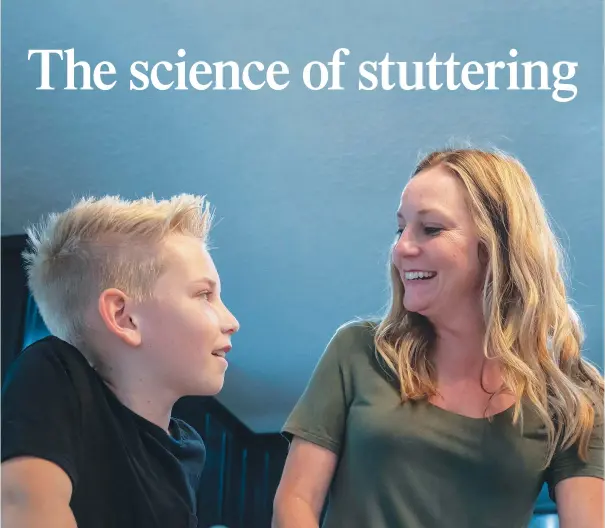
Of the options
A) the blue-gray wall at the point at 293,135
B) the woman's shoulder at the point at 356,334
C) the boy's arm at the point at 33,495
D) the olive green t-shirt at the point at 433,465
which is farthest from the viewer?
the blue-gray wall at the point at 293,135

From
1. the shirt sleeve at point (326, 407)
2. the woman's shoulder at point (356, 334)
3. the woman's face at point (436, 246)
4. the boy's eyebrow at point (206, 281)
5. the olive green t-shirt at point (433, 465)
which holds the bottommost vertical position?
the olive green t-shirt at point (433, 465)

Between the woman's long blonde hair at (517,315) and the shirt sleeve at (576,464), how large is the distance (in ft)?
0.08

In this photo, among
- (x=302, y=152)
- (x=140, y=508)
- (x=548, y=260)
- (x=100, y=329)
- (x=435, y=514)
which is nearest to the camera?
(x=140, y=508)

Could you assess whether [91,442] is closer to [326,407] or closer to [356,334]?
[326,407]

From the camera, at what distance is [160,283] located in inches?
48.0

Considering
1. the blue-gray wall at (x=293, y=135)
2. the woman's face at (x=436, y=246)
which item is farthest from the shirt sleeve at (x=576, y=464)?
the blue-gray wall at (x=293, y=135)

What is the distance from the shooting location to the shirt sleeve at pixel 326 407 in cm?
141

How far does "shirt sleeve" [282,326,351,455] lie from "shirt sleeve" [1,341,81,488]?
458 mm

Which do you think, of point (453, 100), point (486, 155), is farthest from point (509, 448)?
point (453, 100)

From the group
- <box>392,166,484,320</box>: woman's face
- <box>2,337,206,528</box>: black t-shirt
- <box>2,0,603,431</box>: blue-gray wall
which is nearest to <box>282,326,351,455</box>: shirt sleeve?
<box>392,166,484,320</box>: woman's face

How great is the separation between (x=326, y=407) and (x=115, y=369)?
395 millimetres

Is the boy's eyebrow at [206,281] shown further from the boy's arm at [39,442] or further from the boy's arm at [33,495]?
the boy's arm at [33,495]

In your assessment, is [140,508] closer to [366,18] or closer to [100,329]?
[100,329]

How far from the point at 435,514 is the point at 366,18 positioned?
44.3 inches
